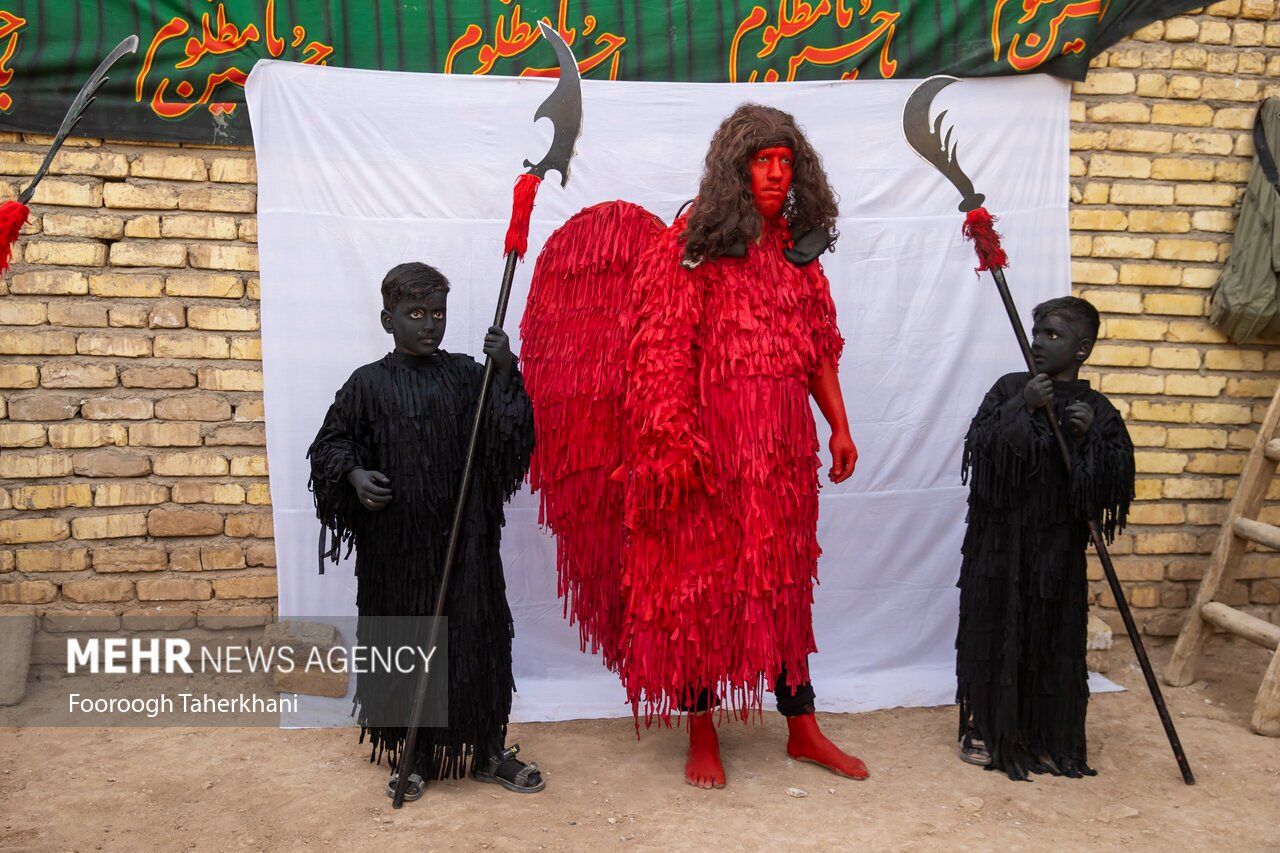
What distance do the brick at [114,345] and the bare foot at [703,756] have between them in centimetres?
239

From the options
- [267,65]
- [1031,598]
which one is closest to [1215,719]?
[1031,598]

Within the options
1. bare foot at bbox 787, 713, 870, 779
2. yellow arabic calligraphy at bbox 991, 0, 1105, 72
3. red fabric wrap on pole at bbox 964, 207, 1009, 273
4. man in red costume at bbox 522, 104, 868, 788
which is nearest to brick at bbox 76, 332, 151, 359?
man in red costume at bbox 522, 104, 868, 788

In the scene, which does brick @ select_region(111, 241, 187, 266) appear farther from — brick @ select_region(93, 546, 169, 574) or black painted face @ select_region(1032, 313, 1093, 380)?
black painted face @ select_region(1032, 313, 1093, 380)

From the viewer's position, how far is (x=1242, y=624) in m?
3.83

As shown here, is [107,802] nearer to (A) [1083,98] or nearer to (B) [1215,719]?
(B) [1215,719]

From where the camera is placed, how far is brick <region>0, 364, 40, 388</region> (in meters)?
3.77

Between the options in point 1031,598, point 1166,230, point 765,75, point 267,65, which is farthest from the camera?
point 1166,230

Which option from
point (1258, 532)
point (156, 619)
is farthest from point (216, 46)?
point (1258, 532)

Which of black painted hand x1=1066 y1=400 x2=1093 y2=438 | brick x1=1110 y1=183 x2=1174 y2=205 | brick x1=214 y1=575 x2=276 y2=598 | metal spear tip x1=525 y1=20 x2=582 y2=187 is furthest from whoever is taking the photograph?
brick x1=1110 y1=183 x2=1174 y2=205

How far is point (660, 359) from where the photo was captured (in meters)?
2.97

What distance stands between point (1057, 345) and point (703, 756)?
1.67 meters

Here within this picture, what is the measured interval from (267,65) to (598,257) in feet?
4.74

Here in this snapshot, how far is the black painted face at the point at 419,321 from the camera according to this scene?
9.91ft

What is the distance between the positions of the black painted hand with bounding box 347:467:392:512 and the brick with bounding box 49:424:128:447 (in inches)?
57.2
